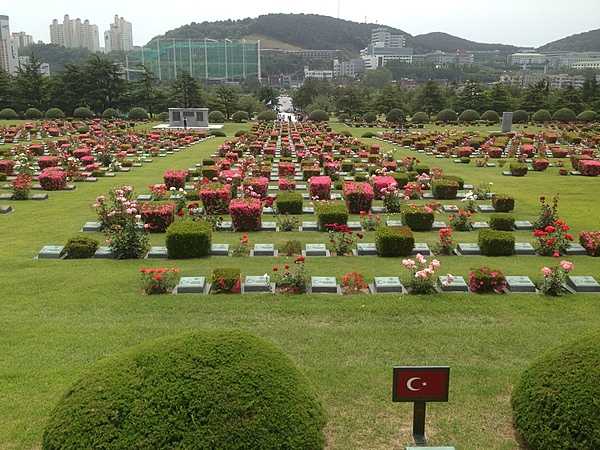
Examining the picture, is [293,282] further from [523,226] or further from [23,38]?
[23,38]

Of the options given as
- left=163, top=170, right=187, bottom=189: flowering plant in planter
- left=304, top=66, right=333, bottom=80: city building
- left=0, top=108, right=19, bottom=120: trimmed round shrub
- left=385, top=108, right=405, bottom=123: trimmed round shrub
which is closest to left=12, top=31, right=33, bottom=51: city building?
left=304, top=66, right=333, bottom=80: city building

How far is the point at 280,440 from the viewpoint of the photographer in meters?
3.55

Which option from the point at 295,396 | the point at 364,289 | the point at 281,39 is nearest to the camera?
the point at 295,396

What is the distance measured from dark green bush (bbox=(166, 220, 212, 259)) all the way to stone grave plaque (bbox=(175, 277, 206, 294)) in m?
1.78

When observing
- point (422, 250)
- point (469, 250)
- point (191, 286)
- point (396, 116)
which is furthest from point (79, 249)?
point (396, 116)

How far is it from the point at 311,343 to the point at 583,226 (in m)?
9.18

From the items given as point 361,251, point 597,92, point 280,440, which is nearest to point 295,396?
point 280,440

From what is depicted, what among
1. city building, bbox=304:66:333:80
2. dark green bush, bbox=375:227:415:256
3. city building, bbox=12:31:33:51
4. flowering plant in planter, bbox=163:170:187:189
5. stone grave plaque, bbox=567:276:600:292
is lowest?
stone grave plaque, bbox=567:276:600:292

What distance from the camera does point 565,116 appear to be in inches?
1975

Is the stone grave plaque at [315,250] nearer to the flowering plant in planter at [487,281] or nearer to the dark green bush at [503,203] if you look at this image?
the flowering plant in planter at [487,281]

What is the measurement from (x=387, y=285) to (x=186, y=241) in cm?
390

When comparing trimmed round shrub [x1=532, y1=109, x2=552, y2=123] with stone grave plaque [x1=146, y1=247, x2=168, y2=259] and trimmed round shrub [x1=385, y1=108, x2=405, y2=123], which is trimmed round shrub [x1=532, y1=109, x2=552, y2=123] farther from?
stone grave plaque [x1=146, y1=247, x2=168, y2=259]

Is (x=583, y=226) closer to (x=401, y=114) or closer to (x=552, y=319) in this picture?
(x=552, y=319)

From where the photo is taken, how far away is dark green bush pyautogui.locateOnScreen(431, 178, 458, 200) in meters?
16.2
